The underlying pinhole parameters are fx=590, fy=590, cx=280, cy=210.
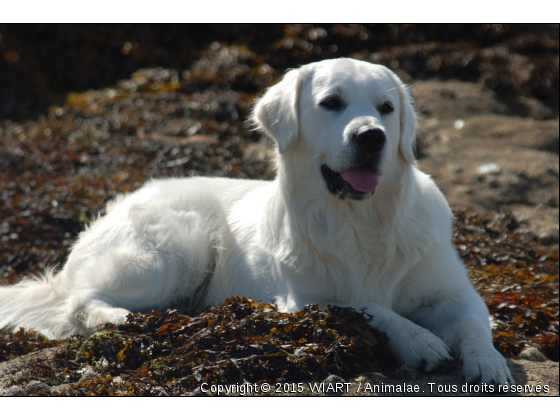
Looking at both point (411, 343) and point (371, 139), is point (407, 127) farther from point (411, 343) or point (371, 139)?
point (411, 343)

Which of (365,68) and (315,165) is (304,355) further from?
(365,68)

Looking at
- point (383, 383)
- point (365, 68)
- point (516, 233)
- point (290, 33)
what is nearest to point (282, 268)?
point (383, 383)

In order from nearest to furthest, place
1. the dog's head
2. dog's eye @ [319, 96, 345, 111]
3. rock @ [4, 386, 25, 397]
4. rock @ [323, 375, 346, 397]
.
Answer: rock @ [323, 375, 346, 397] < rock @ [4, 386, 25, 397] < the dog's head < dog's eye @ [319, 96, 345, 111]

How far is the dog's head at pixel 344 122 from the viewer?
3.71 m

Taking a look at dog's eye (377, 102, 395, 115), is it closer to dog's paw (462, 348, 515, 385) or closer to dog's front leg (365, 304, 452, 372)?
dog's front leg (365, 304, 452, 372)

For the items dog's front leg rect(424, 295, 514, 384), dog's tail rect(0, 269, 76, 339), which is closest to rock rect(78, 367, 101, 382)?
dog's tail rect(0, 269, 76, 339)

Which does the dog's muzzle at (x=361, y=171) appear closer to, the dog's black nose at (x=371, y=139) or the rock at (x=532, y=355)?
the dog's black nose at (x=371, y=139)

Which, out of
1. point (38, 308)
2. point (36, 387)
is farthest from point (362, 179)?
point (38, 308)

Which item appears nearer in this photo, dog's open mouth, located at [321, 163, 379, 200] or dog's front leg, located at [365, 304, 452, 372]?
dog's front leg, located at [365, 304, 452, 372]

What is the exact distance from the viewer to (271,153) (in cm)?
881

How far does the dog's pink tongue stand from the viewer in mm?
3779

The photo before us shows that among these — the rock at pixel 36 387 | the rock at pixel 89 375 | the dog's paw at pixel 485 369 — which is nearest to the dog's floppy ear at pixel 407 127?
the dog's paw at pixel 485 369

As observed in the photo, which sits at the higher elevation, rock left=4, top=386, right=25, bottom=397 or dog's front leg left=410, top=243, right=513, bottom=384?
dog's front leg left=410, top=243, right=513, bottom=384

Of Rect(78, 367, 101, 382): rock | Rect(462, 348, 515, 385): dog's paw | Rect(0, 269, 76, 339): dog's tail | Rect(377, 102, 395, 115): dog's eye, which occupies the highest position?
Rect(377, 102, 395, 115): dog's eye
